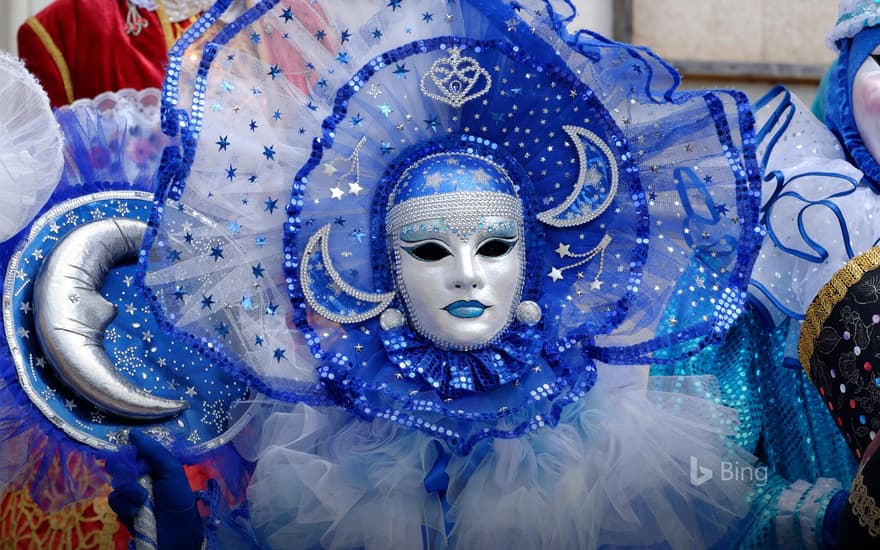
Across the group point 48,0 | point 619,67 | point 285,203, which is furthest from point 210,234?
point 48,0

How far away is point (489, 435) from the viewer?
1491mm

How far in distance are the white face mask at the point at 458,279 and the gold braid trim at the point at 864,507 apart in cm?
52

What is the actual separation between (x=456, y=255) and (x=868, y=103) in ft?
2.42

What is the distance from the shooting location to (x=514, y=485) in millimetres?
1515

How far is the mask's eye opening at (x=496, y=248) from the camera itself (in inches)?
62.6

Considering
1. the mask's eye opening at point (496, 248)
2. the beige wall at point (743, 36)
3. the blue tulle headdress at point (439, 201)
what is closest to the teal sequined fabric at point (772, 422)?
the blue tulle headdress at point (439, 201)

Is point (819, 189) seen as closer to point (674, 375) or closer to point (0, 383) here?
point (674, 375)

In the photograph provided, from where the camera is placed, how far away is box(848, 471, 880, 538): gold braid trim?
125 cm

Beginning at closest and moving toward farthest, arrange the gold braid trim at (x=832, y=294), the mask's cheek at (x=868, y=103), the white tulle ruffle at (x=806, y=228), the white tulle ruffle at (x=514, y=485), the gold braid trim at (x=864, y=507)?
the gold braid trim at (x=864, y=507) < the gold braid trim at (x=832, y=294) < the white tulle ruffle at (x=514, y=485) < the white tulle ruffle at (x=806, y=228) < the mask's cheek at (x=868, y=103)

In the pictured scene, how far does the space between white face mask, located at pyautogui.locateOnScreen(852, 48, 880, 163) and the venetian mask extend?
0.62m

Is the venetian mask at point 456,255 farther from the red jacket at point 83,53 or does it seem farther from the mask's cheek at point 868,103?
the red jacket at point 83,53

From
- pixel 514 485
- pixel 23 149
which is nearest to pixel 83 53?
pixel 23 149

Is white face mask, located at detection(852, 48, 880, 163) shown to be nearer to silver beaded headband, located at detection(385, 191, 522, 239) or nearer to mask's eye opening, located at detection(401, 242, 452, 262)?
silver beaded headband, located at detection(385, 191, 522, 239)

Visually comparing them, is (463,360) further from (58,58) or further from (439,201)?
(58,58)
